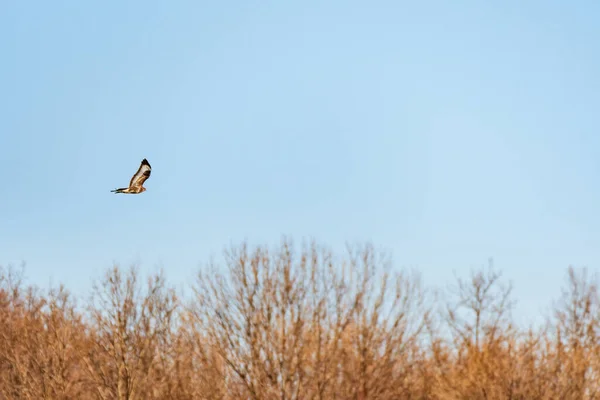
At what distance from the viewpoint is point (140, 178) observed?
74.6ft

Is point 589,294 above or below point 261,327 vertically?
above

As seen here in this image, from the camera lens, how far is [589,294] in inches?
2151

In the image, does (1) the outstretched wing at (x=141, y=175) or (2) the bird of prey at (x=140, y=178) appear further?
(1) the outstretched wing at (x=141, y=175)

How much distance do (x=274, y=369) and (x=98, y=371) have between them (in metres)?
11.8

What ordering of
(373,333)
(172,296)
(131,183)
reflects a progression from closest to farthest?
(131,183) < (373,333) < (172,296)

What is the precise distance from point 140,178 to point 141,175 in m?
0.10

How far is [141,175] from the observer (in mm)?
22812

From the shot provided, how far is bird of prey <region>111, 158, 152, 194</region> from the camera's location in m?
22.2

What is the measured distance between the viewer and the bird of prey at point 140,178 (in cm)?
2220

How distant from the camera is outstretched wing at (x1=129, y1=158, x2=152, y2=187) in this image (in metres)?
22.7

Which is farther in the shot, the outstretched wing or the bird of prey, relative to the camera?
the outstretched wing

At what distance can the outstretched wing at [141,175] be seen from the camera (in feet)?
74.4

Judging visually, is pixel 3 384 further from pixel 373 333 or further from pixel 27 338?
pixel 373 333

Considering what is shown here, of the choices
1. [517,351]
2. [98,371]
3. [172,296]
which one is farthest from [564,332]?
[98,371]
